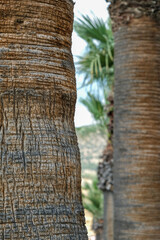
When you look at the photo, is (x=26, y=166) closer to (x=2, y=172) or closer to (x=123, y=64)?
(x=2, y=172)

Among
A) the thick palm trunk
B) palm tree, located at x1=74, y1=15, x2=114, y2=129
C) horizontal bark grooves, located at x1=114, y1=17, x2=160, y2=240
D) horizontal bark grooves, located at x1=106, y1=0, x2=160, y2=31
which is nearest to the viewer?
the thick palm trunk

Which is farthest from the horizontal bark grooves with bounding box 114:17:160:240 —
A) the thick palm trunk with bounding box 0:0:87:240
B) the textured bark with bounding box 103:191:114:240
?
the textured bark with bounding box 103:191:114:240

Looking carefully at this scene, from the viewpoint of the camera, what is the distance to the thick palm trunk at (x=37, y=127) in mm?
2404

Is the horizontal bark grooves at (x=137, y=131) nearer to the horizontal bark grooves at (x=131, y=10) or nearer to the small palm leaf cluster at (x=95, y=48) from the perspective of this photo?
the horizontal bark grooves at (x=131, y=10)

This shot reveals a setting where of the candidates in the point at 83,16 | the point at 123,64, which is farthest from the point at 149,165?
the point at 83,16

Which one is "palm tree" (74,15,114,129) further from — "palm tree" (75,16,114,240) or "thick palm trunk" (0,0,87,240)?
"thick palm trunk" (0,0,87,240)

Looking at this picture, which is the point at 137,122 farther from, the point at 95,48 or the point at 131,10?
the point at 95,48

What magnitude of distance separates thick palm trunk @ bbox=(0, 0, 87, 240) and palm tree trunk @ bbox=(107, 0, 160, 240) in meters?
3.72

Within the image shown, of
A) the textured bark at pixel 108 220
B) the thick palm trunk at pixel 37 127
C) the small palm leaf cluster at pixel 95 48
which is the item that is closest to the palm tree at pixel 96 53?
the small palm leaf cluster at pixel 95 48

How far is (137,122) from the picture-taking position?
6.54 metres

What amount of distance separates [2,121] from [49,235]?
2.03 ft

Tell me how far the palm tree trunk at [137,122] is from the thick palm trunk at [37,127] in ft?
12.2

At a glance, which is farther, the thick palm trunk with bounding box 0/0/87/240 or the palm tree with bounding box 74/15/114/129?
the palm tree with bounding box 74/15/114/129

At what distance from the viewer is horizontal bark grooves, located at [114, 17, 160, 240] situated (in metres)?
6.23
